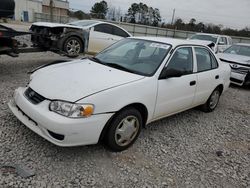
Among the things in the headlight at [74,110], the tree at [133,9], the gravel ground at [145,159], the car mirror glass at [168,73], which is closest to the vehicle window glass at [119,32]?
the gravel ground at [145,159]

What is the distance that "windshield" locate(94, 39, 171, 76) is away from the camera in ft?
12.5

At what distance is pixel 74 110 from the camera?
287 centimetres

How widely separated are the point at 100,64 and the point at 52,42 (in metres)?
4.18

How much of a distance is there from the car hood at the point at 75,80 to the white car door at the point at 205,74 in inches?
63.5

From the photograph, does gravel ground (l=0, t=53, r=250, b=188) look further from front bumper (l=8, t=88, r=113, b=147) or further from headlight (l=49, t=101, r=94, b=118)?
headlight (l=49, t=101, r=94, b=118)

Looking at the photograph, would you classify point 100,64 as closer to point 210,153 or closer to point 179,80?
point 179,80

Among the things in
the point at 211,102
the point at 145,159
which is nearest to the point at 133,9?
the point at 211,102

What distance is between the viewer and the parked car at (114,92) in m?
2.91

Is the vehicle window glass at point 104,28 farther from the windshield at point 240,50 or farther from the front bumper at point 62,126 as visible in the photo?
the front bumper at point 62,126

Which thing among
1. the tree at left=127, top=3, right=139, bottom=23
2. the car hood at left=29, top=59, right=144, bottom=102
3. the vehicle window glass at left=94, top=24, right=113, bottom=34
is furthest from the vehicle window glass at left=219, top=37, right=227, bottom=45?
the tree at left=127, top=3, right=139, bottom=23

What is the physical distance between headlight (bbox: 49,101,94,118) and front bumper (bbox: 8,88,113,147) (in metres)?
0.05

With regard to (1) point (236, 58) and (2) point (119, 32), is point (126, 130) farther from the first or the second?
(2) point (119, 32)

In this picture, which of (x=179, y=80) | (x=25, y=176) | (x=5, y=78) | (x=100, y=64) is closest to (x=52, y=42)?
(x=5, y=78)

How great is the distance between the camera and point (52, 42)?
24.9 ft
